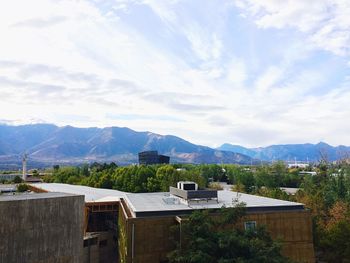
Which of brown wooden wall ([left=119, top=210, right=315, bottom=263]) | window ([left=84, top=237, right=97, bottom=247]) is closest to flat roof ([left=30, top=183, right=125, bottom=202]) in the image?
window ([left=84, top=237, right=97, bottom=247])

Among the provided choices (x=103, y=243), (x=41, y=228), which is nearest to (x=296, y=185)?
(x=103, y=243)

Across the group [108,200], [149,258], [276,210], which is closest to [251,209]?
[276,210]

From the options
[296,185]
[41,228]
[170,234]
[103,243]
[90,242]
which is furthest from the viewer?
[296,185]

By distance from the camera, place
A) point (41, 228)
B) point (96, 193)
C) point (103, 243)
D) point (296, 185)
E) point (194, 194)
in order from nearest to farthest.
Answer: point (41, 228)
point (194, 194)
point (103, 243)
point (96, 193)
point (296, 185)

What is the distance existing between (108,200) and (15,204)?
20999 mm

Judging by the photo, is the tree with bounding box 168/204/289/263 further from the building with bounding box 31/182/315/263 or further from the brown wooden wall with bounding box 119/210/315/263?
the brown wooden wall with bounding box 119/210/315/263

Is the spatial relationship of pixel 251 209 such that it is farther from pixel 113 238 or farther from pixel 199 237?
pixel 113 238

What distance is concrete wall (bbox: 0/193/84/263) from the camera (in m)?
24.2

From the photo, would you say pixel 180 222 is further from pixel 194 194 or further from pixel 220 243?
pixel 194 194

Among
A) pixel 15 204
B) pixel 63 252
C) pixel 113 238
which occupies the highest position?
pixel 15 204

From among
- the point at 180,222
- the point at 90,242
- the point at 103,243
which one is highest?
the point at 180,222

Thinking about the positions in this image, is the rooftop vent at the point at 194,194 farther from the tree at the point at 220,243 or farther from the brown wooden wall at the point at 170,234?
the tree at the point at 220,243

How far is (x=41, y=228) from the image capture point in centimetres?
2619

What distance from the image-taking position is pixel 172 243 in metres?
26.6
